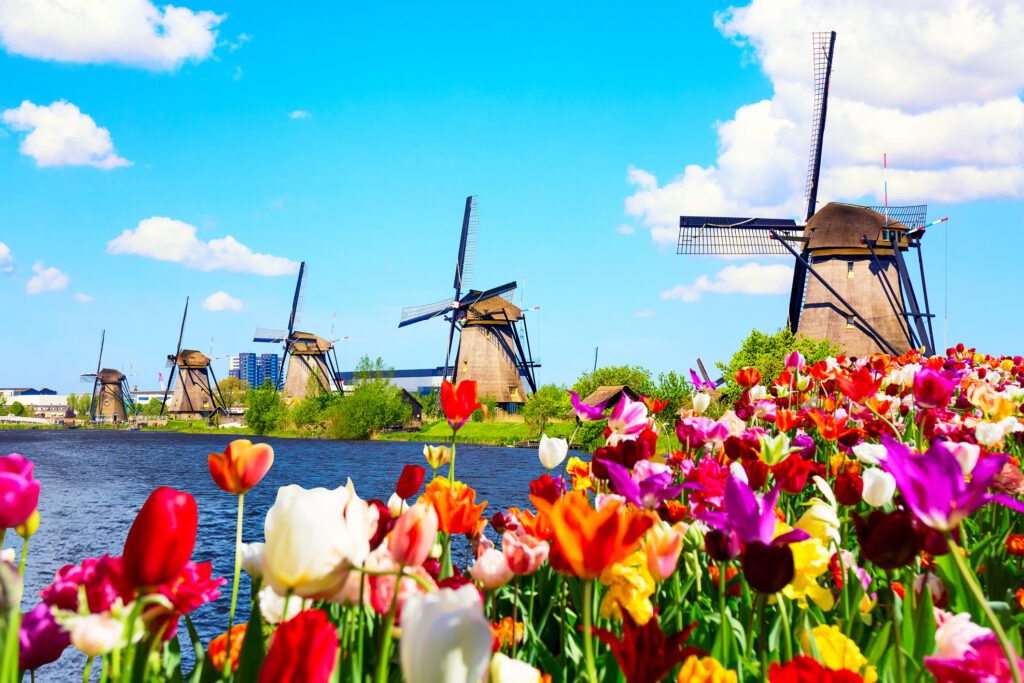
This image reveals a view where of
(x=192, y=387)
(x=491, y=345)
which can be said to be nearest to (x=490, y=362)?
(x=491, y=345)

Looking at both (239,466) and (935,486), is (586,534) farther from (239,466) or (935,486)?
(239,466)

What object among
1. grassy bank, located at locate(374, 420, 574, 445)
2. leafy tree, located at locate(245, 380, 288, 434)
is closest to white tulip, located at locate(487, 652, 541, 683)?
grassy bank, located at locate(374, 420, 574, 445)

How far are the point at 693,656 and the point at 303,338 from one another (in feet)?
196

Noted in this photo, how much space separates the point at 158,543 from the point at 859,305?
25611 millimetres

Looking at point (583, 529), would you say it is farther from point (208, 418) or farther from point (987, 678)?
point (208, 418)

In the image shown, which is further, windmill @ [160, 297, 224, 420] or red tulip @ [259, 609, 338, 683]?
windmill @ [160, 297, 224, 420]

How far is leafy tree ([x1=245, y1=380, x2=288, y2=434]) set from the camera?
52406 mm

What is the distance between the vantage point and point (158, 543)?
1026mm

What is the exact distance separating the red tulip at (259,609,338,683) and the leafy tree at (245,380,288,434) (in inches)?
2104

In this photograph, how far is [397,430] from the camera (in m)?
48.8

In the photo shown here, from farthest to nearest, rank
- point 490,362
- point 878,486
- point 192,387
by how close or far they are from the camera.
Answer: point 192,387 → point 490,362 → point 878,486

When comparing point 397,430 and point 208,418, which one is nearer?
point 397,430

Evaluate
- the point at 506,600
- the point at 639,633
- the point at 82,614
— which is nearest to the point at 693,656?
the point at 639,633

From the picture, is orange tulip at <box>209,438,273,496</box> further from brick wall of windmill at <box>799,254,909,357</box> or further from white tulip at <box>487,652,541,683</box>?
brick wall of windmill at <box>799,254,909,357</box>
